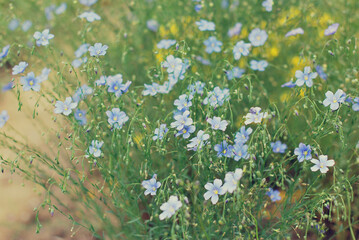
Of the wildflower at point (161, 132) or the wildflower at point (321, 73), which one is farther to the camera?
the wildflower at point (321, 73)

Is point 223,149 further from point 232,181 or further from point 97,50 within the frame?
point 97,50

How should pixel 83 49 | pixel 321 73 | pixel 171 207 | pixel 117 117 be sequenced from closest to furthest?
pixel 171 207 → pixel 117 117 → pixel 321 73 → pixel 83 49

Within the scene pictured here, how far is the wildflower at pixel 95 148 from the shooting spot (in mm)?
2346

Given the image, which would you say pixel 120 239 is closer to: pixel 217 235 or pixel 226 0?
pixel 217 235

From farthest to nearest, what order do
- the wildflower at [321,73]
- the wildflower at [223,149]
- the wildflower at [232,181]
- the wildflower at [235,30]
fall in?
the wildflower at [235,30]
the wildflower at [321,73]
the wildflower at [223,149]
the wildflower at [232,181]

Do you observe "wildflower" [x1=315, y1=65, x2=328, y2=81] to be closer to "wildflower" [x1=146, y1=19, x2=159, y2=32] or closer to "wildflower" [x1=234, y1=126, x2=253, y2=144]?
"wildflower" [x1=234, y1=126, x2=253, y2=144]

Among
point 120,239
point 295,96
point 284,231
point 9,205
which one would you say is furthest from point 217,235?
point 9,205

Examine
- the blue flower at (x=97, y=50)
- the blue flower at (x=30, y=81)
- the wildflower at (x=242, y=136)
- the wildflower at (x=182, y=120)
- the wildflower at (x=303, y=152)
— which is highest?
the blue flower at (x=97, y=50)

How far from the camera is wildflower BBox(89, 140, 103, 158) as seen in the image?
2346mm

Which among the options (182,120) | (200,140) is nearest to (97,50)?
(182,120)

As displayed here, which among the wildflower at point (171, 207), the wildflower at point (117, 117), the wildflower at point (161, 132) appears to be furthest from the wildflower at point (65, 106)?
the wildflower at point (171, 207)

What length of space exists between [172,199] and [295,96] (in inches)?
44.4

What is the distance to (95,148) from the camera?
2.37 m

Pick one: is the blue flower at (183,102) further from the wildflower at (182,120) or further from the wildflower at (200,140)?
the wildflower at (200,140)
